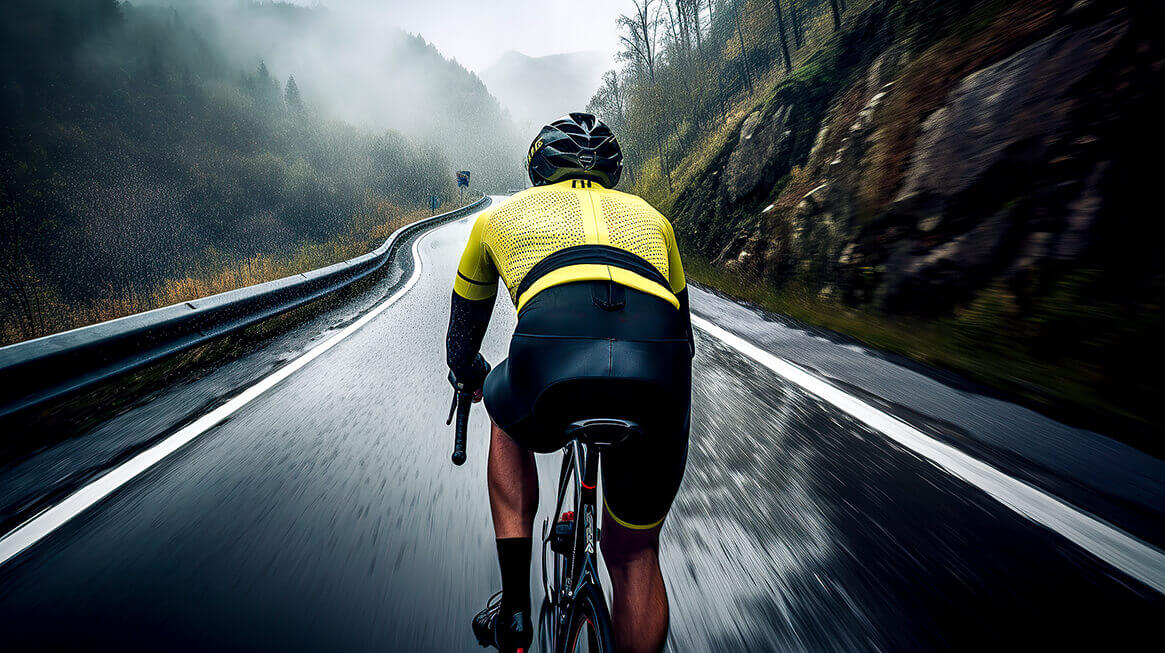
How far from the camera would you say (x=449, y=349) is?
1614mm

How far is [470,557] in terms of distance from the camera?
6.11ft

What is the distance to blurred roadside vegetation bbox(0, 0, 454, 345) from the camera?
1591 inches

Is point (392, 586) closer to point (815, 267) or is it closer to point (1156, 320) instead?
point (1156, 320)

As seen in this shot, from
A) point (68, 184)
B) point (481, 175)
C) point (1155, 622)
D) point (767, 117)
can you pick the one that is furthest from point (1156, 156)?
point (481, 175)

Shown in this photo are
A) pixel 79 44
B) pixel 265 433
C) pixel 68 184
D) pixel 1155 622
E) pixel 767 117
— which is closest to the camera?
pixel 1155 622

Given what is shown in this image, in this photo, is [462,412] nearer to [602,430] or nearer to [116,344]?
[602,430]

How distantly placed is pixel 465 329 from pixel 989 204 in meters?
5.42

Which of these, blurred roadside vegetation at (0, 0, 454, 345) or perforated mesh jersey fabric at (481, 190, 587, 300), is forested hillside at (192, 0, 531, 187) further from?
perforated mesh jersey fabric at (481, 190, 587, 300)

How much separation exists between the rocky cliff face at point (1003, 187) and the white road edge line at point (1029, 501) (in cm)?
162

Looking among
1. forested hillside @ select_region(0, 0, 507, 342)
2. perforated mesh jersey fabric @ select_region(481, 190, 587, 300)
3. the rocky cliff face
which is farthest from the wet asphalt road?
forested hillside @ select_region(0, 0, 507, 342)

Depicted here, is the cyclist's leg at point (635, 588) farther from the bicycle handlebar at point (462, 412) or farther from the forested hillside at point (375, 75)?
the forested hillside at point (375, 75)

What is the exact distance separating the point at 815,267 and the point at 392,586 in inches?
266

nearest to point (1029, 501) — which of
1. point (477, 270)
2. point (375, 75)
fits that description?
point (477, 270)

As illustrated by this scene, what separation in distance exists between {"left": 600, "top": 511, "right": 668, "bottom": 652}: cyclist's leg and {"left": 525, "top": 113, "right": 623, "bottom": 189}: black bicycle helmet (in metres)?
1.11
